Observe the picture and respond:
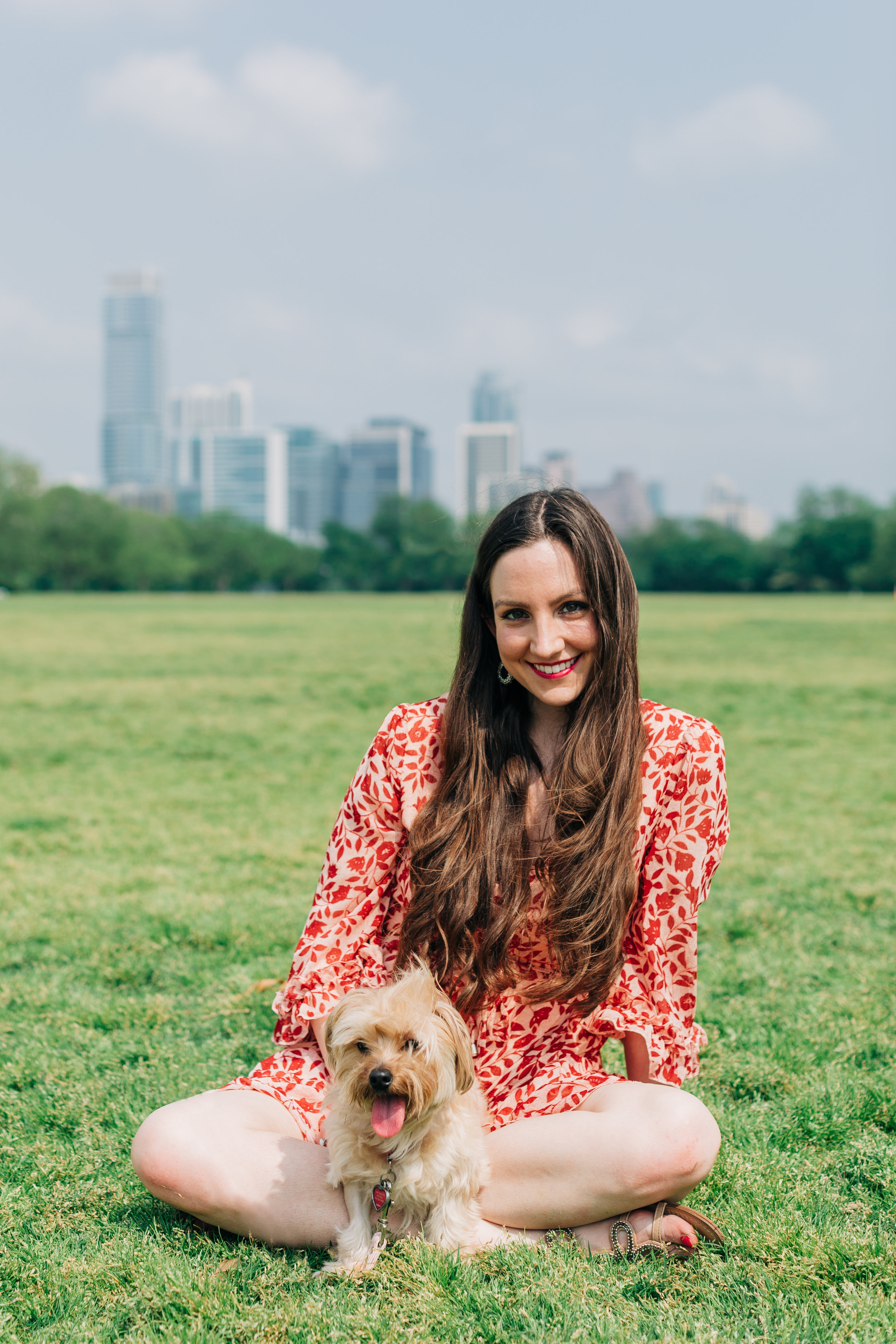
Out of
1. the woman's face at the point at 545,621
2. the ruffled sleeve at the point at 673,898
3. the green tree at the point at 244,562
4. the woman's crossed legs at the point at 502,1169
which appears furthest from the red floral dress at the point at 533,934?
the green tree at the point at 244,562

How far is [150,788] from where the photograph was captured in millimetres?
9445

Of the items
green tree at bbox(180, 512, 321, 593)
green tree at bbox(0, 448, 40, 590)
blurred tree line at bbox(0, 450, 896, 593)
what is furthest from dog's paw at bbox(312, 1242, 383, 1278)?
green tree at bbox(180, 512, 321, 593)

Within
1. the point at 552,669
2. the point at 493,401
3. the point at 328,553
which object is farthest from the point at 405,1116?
the point at 328,553

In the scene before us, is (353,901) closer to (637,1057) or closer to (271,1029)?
(637,1057)

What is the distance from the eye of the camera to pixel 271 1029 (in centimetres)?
429

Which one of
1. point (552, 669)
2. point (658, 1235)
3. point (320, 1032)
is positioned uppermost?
point (552, 669)

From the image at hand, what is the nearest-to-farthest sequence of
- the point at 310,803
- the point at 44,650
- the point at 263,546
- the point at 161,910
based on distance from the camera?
the point at 161,910 < the point at 310,803 < the point at 44,650 < the point at 263,546

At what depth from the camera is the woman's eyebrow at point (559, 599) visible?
110 inches

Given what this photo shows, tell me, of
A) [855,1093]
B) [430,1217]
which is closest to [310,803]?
[855,1093]

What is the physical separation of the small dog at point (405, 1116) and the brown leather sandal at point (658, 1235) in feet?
1.09

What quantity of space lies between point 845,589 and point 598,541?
9413 cm

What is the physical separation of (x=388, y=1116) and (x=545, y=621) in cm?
117

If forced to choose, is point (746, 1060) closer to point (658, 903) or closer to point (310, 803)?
point (658, 903)

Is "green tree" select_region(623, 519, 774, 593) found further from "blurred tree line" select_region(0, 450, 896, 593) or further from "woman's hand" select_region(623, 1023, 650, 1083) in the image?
"woman's hand" select_region(623, 1023, 650, 1083)
